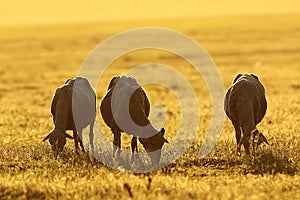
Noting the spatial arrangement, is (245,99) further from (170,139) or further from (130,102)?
(170,139)

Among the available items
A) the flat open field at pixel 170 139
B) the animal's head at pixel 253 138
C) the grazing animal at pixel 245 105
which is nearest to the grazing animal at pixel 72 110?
the flat open field at pixel 170 139

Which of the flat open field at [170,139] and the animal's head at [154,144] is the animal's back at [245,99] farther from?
the animal's head at [154,144]

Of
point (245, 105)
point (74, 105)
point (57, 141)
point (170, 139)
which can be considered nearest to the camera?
point (57, 141)

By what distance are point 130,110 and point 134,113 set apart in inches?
8.0

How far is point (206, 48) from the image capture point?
6394 centimetres

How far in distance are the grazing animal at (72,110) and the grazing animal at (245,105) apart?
12.2 feet

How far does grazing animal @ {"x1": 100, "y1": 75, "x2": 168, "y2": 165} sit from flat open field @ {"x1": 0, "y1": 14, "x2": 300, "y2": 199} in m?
0.63

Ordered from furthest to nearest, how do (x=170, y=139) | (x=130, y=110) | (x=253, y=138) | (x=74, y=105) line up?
(x=170, y=139)
(x=74, y=105)
(x=130, y=110)
(x=253, y=138)

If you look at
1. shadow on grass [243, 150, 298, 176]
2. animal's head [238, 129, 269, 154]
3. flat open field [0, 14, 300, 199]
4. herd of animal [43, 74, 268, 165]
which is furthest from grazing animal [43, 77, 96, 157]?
shadow on grass [243, 150, 298, 176]

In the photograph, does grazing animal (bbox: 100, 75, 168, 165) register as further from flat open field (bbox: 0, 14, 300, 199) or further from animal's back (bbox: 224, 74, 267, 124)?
animal's back (bbox: 224, 74, 267, 124)

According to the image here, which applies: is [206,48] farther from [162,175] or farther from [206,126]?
[162,175]

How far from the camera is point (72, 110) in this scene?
54.4 ft

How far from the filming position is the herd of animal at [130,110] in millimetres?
14889

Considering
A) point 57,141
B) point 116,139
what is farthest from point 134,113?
point 57,141
